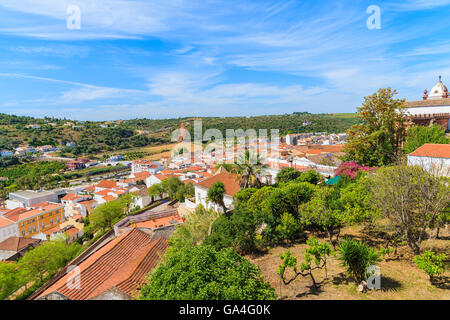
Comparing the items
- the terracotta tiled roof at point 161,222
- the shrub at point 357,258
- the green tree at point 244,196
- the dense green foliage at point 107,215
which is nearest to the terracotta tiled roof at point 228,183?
the green tree at point 244,196

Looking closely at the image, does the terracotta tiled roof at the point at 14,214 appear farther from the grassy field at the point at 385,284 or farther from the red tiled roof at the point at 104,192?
the grassy field at the point at 385,284

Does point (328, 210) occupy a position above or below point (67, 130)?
below

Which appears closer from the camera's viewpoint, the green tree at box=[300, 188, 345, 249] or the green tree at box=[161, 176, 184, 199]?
the green tree at box=[300, 188, 345, 249]

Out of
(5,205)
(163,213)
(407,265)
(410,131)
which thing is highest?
(410,131)

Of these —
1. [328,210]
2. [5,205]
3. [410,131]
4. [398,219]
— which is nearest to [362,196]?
[328,210]

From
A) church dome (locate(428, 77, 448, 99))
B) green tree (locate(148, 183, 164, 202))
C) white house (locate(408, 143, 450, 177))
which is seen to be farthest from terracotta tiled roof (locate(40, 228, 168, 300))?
church dome (locate(428, 77, 448, 99))

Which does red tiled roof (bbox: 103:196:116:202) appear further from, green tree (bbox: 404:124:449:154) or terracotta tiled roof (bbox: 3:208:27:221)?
green tree (bbox: 404:124:449:154)
